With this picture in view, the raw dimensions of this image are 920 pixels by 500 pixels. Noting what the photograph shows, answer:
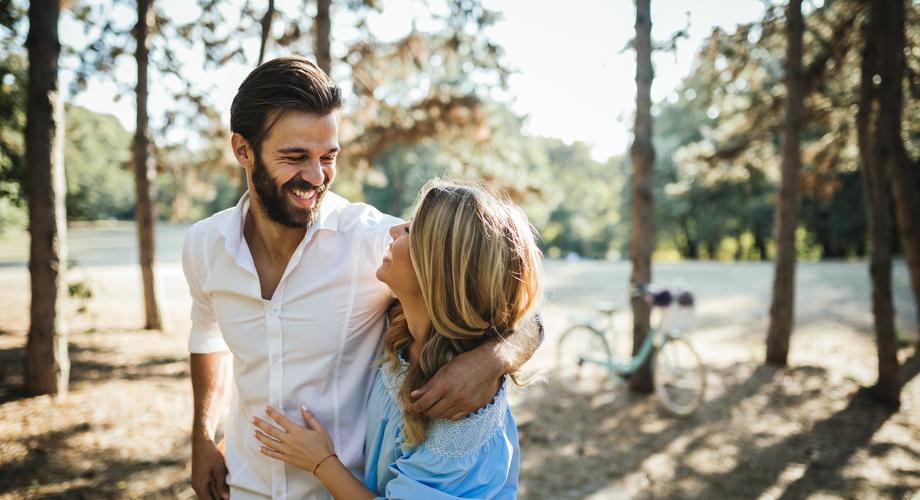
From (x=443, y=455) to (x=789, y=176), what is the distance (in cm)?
727

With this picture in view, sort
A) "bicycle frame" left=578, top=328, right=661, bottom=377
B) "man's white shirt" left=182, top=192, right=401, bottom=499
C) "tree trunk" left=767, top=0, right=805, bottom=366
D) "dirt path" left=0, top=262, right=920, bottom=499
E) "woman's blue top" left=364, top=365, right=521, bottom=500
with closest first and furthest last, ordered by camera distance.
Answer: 1. "woman's blue top" left=364, top=365, right=521, bottom=500
2. "man's white shirt" left=182, top=192, right=401, bottom=499
3. "dirt path" left=0, top=262, right=920, bottom=499
4. "bicycle frame" left=578, top=328, right=661, bottom=377
5. "tree trunk" left=767, top=0, right=805, bottom=366

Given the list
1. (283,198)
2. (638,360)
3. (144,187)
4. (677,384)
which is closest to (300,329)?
(283,198)

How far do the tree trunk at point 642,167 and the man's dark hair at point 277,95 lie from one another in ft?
16.0

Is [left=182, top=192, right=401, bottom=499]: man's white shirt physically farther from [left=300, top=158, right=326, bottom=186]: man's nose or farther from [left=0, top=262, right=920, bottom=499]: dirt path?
[left=0, top=262, right=920, bottom=499]: dirt path

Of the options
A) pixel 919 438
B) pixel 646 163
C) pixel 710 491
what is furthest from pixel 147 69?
pixel 919 438

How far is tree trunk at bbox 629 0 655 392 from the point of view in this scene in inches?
230

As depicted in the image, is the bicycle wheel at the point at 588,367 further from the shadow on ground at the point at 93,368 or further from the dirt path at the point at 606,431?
the shadow on ground at the point at 93,368

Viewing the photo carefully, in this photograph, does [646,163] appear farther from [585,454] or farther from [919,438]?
[919,438]

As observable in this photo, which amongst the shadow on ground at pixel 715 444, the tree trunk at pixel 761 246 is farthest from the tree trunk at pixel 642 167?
the tree trunk at pixel 761 246

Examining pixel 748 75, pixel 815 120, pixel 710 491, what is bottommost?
pixel 710 491

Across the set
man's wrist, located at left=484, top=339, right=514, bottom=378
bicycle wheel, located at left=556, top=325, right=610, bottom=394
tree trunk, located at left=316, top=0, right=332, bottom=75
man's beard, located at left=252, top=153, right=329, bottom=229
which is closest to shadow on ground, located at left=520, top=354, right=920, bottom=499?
bicycle wheel, located at left=556, top=325, right=610, bottom=394

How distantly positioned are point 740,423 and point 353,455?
17.2 ft

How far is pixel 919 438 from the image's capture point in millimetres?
5172

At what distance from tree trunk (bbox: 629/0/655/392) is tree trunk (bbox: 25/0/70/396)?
5.75 metres
